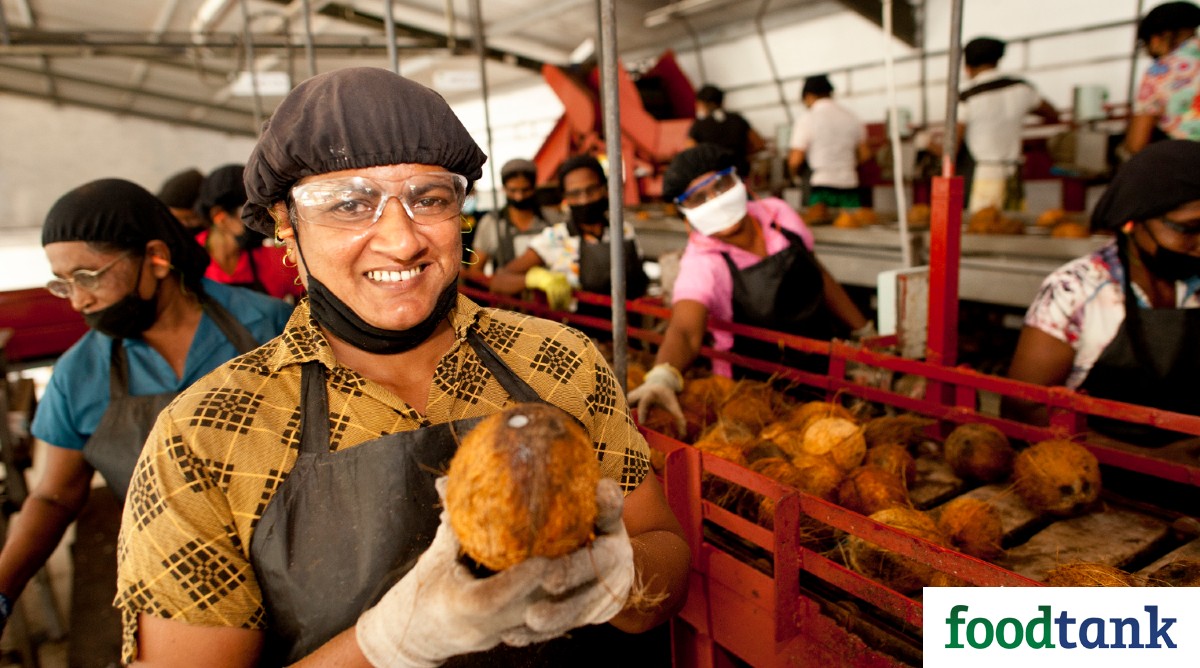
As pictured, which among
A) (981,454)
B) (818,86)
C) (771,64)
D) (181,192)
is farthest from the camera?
(771,64)

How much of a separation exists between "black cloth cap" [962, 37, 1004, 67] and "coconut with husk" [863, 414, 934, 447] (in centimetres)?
460

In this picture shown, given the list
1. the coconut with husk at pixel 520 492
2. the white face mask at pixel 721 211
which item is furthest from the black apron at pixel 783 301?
the coconut with husk at pixel 520 492

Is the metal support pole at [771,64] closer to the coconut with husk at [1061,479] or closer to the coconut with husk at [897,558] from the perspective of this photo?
the coconut with husk at [1061,479]

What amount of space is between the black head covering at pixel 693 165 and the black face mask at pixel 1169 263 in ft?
5.85

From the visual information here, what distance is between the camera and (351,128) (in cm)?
127

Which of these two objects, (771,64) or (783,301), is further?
(771,64)

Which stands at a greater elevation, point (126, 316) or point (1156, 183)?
point (1156, 183)

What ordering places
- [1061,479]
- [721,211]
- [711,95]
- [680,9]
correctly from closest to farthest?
1. [1061,479]
2. [721,211]
3. [711,95]
4. [680,9]

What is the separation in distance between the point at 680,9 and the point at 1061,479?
36.7 feet

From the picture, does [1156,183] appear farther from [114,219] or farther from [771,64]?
[771,64]

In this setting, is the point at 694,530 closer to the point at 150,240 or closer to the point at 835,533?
the point at 835,533

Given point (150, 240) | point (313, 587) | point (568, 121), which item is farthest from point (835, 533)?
point (568, 121)

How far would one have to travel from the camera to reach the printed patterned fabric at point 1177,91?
462 centimetres

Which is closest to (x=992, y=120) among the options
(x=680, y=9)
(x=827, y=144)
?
(x=827, y=144)
